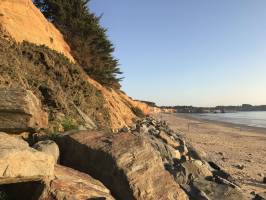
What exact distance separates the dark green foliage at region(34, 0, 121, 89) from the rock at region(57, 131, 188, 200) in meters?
16.3

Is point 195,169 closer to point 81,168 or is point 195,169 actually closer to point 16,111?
point 81,168

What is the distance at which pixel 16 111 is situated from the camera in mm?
6453

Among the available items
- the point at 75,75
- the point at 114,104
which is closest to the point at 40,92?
the point at 75,75

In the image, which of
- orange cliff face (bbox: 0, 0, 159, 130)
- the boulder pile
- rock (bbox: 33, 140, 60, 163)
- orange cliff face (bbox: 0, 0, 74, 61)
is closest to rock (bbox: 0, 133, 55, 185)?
the boulder pile

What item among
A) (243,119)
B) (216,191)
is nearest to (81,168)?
(216,191)

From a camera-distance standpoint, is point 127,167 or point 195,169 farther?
point 195,169

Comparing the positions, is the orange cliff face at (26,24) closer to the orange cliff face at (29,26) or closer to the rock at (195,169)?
the orange cliff face at (29,26)

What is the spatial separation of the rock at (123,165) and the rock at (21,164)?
132cm

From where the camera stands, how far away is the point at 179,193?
20.1 feet

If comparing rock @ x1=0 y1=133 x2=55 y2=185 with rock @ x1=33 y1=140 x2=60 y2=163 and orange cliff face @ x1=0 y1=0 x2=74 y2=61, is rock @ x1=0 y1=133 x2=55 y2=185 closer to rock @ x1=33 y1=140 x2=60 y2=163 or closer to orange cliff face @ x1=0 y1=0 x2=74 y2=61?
rock @ x1=33 y1=140 x2=60 y2=163

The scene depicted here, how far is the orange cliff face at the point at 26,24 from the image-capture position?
54.5 ft

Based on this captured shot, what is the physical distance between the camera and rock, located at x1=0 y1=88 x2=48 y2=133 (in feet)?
21.0

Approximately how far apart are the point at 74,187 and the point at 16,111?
7.13 feet

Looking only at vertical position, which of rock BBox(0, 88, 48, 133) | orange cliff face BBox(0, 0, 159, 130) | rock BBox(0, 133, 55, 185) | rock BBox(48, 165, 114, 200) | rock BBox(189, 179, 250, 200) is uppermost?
orange cliff face BBox(0, 0, 159, 130)
